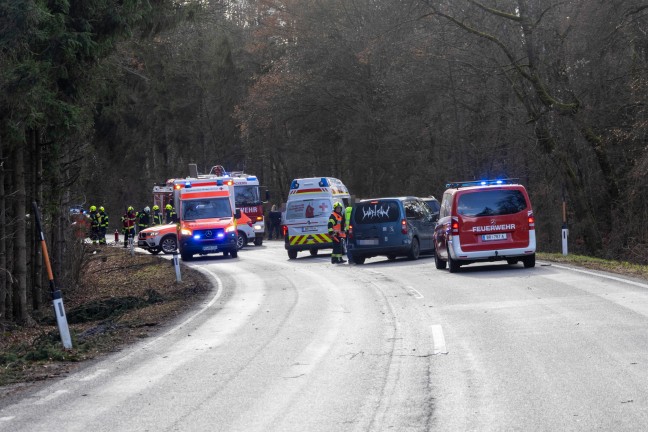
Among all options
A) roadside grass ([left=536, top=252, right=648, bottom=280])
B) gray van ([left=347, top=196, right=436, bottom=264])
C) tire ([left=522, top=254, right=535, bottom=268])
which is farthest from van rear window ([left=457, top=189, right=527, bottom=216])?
gray van ([left=347, top=196, right=436, bottom=264])

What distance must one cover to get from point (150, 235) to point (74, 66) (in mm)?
22557

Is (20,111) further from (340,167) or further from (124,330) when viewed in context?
(340,167)

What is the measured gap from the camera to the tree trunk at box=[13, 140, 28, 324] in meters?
16.7

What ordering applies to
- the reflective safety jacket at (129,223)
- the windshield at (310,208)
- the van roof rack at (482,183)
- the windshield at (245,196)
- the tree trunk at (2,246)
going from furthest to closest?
1. the windshield at (245,196)
2. the reflective safety jacket at (129,223)
3. the windshield at (310,208)
4. the van roof rack at (482,183)
5. the tree trunk at (2,246)

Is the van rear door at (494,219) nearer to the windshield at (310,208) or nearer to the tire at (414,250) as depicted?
the tire at (414,250)

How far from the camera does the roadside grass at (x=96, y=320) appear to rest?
11.6 meters

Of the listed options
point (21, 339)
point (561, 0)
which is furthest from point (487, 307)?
point (561, 0)

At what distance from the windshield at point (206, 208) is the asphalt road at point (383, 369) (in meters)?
17.1

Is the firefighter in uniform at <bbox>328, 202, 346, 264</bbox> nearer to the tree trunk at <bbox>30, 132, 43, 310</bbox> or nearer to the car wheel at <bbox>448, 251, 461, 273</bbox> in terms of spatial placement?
the car wheel at <bbox>448, 251, 461, 273</bbox>

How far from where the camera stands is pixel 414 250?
27.9 m

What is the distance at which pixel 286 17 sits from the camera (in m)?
53.0

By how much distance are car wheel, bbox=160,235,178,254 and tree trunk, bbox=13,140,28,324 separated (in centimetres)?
2200

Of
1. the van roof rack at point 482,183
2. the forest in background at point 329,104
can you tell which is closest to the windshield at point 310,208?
the forest in background at point 329,104

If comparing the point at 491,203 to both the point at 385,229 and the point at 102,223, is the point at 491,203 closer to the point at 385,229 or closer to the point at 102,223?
the point at 385,229
